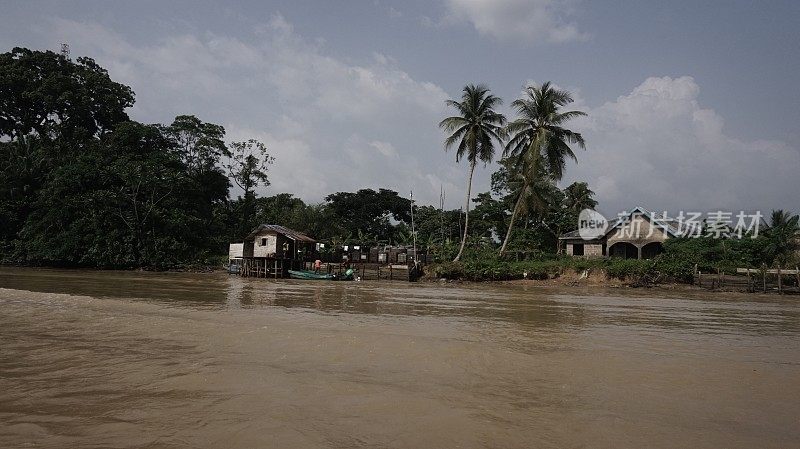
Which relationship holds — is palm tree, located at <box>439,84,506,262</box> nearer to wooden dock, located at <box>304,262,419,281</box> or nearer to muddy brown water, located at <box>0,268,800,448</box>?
wooden dock, located at <box>304,262,419,281</box>

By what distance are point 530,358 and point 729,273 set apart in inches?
934

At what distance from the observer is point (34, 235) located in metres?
34.3

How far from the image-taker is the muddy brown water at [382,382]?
13.7 feet

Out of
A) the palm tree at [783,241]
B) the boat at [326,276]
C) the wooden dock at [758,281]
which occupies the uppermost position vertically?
the palm tree at [783,241]

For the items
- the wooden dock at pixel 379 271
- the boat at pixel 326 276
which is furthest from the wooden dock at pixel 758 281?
the boat at pixel 326 276

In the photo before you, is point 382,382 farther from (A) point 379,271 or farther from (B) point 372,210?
(B) point 372,210

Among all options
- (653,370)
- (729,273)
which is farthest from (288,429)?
(729,273)

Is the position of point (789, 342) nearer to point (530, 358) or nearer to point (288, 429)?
point (530, 358)

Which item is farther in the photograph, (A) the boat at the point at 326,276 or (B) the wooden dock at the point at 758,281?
(A) the boat at the point at 326,276

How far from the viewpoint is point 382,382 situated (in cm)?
588

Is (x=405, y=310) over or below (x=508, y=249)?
below

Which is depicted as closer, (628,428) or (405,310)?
(628,428)

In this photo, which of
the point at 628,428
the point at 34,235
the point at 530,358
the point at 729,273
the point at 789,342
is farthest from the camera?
the point at 34,235

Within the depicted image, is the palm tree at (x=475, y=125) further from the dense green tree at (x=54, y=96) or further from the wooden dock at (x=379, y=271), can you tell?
the dense green tree at (x=54, y=96)
